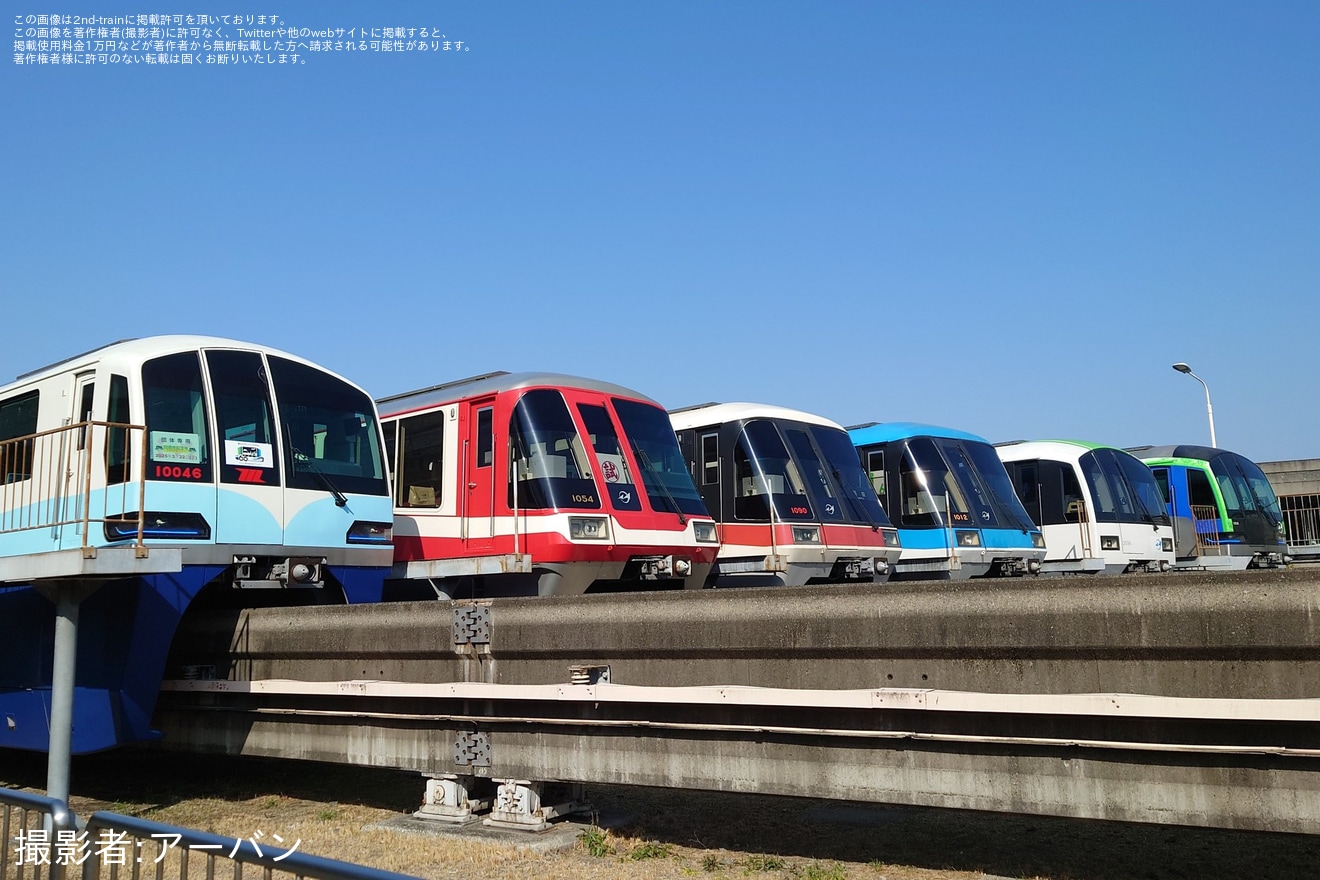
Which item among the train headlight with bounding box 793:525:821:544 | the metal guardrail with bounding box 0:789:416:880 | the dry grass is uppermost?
the train headlight with bounding box 793:525:821:544

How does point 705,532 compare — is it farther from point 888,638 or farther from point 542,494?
point 888,638

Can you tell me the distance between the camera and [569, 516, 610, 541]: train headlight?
1143 cm

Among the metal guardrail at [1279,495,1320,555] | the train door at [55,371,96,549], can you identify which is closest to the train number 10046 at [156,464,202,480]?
the train door at [55,371,96,549]

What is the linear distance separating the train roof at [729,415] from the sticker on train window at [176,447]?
271 inches

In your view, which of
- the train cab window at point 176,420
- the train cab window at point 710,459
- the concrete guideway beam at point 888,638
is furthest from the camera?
the train cab window at point 710,459

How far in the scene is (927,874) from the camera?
6484mm

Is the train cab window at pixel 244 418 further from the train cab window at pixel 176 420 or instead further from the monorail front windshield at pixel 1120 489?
the monorail front windshield at pixel 1120 489

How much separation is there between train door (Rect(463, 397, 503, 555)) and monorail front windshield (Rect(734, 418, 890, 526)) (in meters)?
3.77

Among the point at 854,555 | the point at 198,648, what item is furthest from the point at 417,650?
the point at 854,555

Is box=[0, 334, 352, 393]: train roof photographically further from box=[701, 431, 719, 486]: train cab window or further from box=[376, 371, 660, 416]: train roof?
box=[701, 431, 719, 486]: train cab window

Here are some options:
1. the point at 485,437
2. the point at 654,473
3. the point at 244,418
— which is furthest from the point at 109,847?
the point at 654,473

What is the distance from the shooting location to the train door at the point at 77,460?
9016 mm

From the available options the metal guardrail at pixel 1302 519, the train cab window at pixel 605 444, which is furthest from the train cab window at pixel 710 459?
the metal guardrail at pixel 1302 519

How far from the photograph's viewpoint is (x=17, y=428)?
1038 centimetres
